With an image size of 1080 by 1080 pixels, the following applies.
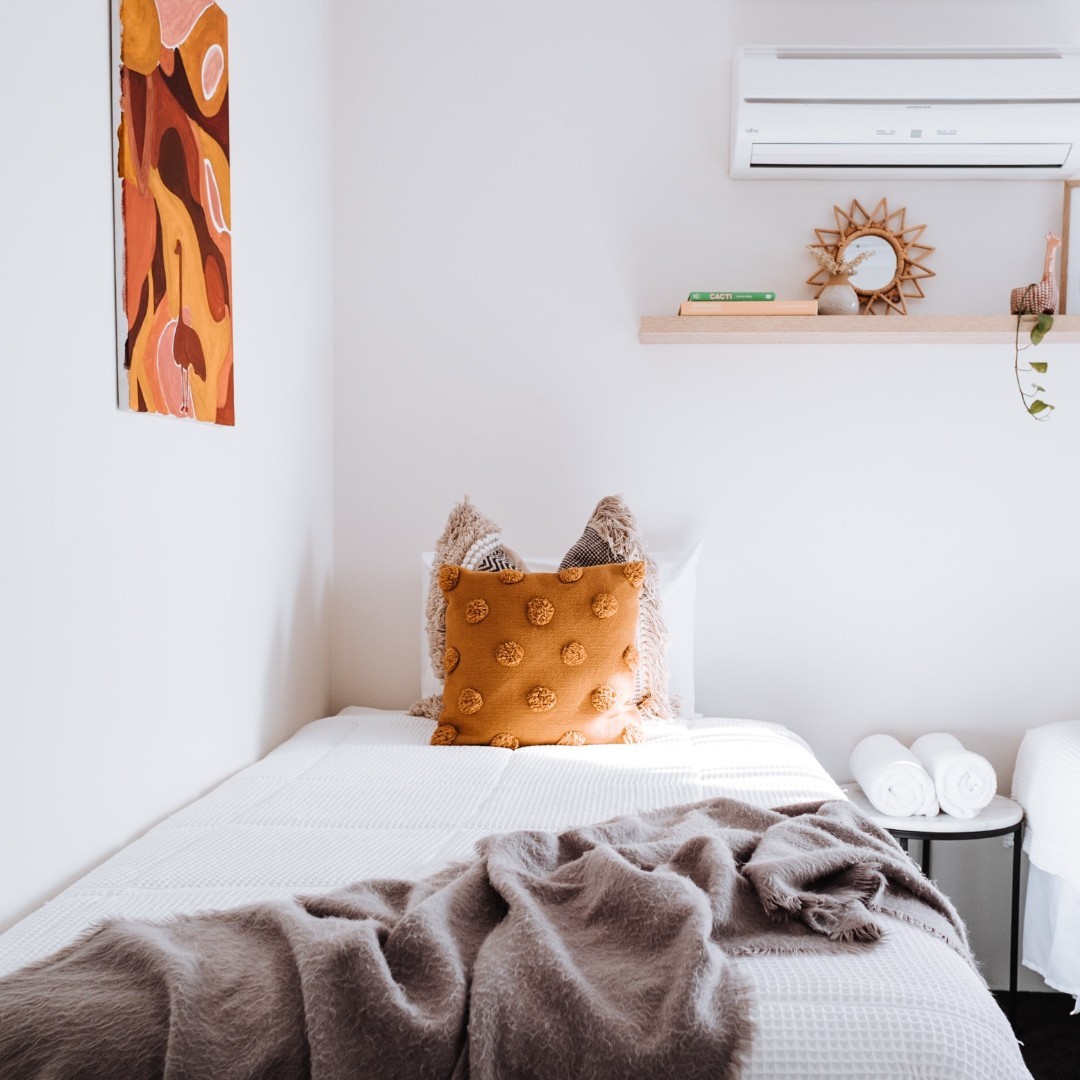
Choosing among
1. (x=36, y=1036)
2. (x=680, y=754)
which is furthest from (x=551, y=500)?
(x=36, y=1036)

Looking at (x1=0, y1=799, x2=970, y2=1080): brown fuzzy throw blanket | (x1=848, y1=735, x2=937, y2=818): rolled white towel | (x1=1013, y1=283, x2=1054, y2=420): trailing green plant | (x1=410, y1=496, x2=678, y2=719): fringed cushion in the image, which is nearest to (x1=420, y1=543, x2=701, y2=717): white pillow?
(x1=410, y1=496, x2=678, y2=719): fringed cushion

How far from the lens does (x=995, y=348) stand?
2641 mm

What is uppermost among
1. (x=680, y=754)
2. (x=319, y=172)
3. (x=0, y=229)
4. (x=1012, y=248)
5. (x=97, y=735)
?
(x=319, y=172)

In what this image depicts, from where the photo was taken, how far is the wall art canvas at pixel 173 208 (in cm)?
163

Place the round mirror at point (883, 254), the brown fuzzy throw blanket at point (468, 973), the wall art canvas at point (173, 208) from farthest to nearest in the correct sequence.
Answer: the round mirror at point (883, 254)
the wall art canvas at point (173, 208)
the brown fuzzy throw blanket at point (468, 973)

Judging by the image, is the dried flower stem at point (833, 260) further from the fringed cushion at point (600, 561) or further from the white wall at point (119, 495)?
the white wall at point (119, 495)

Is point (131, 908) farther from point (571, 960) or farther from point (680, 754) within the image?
point (680, 754)

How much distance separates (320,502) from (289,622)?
1.22 ft

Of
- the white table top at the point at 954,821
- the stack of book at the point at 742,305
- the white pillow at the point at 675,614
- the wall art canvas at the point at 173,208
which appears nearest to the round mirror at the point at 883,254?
the stack of book at the point at 742,305

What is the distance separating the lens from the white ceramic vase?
252 centimetres

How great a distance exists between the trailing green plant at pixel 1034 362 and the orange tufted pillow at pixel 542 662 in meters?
1.08

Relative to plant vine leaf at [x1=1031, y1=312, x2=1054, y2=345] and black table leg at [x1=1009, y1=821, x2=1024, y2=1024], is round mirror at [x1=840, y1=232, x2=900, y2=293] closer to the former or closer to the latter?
plant vine leaf at [x1=1031, y1=312, x2=1054, y2=345]

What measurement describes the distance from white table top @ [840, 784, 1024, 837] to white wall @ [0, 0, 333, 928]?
54.6 inches

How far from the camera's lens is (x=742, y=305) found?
248cm
